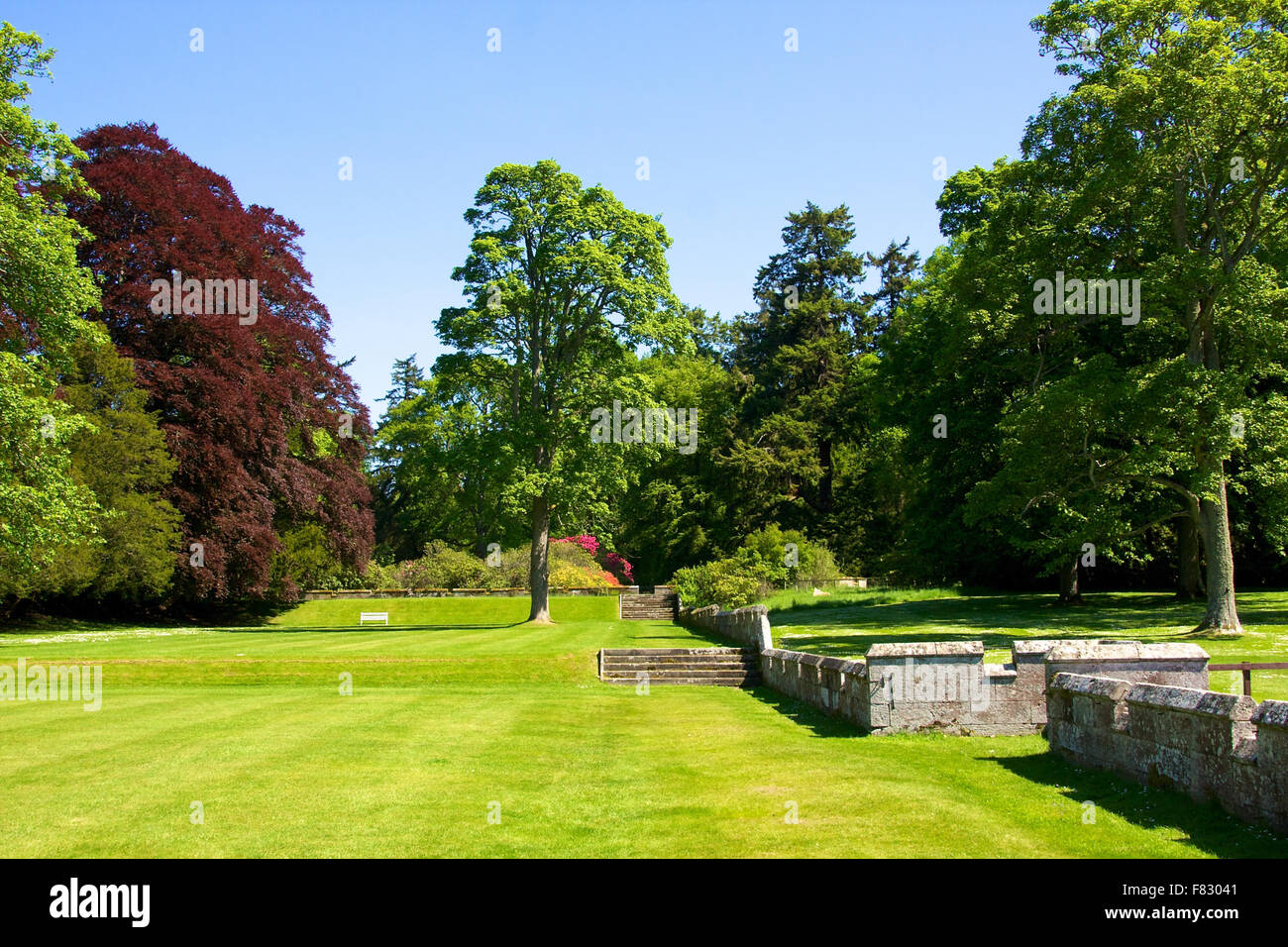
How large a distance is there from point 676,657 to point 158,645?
43.0 ft

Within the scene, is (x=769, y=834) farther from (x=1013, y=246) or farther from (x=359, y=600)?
(x=359, y=600)

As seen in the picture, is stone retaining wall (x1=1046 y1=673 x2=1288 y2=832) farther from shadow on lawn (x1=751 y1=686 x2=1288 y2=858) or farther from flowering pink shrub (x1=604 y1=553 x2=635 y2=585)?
flowering pink shrub (x1=604 y1=553 x2=635 y2=585)

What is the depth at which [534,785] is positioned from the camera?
8391 mm

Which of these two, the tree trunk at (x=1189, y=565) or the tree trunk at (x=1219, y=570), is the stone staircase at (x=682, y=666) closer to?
the tree trunk at (x=1219, y=570)

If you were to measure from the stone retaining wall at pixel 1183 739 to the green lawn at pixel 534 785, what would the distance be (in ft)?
0.56

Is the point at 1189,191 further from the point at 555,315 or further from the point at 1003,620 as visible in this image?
the point at 555,315

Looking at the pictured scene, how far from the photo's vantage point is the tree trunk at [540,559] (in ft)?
114

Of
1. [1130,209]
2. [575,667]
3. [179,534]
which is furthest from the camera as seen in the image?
[179,534]

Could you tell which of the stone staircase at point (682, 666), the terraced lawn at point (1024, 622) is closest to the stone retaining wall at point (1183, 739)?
the terraced lawn at point (1024, 622)

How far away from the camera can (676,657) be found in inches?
827

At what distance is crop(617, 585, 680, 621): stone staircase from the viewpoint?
42.4 meters

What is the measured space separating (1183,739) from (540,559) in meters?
29.5

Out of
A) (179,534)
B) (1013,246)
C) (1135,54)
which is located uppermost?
(1135,54)
